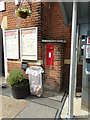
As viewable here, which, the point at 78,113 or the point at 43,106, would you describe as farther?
the point at 43,106

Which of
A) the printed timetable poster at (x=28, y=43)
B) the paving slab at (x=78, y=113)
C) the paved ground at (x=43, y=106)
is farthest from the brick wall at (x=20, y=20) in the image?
the paving slab at (x=78, y=113)

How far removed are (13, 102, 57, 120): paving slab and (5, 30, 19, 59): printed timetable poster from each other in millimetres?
2001

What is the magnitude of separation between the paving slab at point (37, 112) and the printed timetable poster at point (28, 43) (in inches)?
61.9

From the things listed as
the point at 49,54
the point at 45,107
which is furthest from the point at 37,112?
the point at 49,54

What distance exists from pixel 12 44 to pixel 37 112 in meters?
2.70

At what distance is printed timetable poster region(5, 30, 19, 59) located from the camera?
355 cm

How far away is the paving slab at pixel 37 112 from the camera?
6.74 ft

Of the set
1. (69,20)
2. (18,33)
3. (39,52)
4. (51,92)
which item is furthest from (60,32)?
(51,92)

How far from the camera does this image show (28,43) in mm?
3309

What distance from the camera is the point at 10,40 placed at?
3691 millimetres

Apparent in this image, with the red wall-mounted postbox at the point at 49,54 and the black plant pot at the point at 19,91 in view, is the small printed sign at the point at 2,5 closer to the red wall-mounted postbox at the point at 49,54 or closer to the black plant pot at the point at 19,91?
the red wall-mounted postbox at the point at 49,54

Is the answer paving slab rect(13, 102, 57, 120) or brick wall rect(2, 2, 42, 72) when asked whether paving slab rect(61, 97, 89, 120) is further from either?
brick wall rect(2, 2, 42, 72)

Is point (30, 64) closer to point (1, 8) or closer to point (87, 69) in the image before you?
A: point (87, 69)

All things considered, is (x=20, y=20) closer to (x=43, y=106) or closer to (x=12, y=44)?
(x=12, y=44)
